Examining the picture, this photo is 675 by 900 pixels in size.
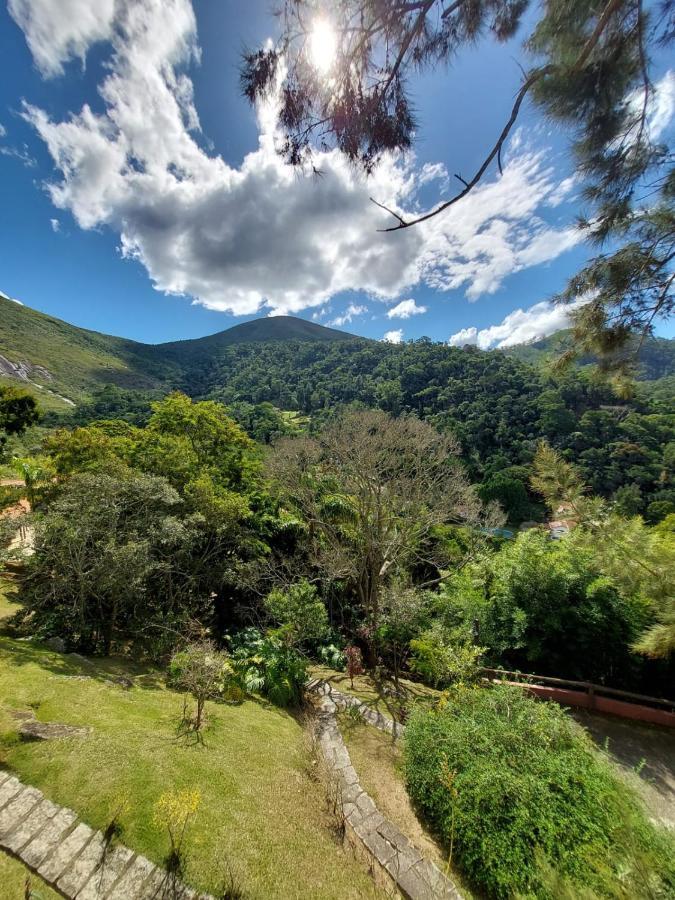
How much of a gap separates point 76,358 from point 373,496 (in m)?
105

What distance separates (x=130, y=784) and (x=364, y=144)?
613cm

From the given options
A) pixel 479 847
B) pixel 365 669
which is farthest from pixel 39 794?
pixel 365 669

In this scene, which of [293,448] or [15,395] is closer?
[293,448]

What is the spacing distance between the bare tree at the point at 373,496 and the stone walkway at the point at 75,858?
6439 mm

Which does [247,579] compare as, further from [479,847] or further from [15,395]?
[15,395]

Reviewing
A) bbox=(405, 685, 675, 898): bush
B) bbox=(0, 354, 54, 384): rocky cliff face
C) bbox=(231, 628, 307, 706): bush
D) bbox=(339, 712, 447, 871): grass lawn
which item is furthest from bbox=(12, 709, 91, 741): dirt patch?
bbox=(0, 354, 54, 384): rocky cliff face

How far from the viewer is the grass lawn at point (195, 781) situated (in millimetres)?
2766

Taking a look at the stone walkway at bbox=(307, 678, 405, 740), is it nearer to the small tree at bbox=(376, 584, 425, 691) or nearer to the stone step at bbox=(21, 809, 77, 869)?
the small tree at bbox=(376, 584, 425, 691)

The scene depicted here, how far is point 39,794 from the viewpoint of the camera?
286 cm

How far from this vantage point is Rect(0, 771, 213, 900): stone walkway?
7.80 feet

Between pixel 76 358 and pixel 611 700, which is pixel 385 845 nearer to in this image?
pixel 611 700

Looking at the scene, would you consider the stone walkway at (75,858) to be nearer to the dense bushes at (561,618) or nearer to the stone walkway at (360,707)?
the stone walkway at (360,707)

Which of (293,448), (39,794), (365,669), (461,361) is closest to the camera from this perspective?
(39,794)

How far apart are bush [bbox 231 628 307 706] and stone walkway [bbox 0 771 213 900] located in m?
3.97
